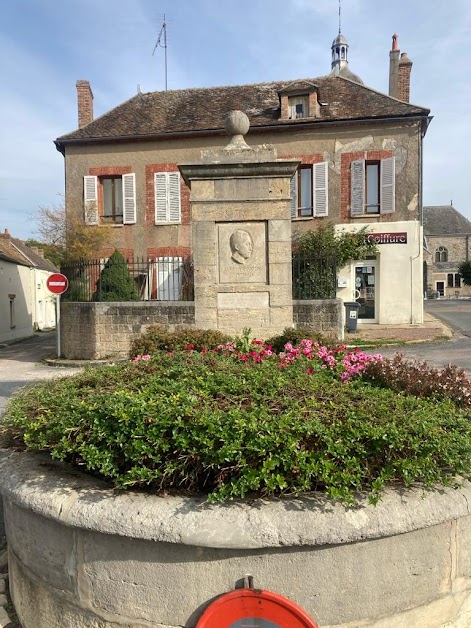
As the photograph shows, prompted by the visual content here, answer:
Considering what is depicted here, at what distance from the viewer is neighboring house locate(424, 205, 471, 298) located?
2502 inches

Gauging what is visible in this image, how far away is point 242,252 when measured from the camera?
6.45 meters

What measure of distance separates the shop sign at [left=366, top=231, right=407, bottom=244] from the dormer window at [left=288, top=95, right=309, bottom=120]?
5.50 meters

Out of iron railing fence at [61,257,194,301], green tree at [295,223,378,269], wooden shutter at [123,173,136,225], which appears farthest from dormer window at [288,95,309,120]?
iron railing fence at [61,257,194,301]

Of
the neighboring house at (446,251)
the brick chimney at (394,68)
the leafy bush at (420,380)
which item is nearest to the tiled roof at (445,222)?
the neighboring house at (446,251)

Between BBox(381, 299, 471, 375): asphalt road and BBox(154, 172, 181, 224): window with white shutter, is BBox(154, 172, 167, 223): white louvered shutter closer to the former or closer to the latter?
BBox(154, 172, 181, 224): window with white shutter

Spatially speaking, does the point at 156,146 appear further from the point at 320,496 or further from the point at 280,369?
the point at 320,496

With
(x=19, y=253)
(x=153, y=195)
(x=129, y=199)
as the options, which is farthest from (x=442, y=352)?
(x=19, y=253)

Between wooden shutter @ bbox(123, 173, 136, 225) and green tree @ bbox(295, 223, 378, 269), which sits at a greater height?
wooden shutter @ bbox(123, 173, 136, 225)

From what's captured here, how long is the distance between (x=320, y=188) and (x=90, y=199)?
9395 mm

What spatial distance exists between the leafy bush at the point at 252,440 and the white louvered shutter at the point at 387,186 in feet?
54.3

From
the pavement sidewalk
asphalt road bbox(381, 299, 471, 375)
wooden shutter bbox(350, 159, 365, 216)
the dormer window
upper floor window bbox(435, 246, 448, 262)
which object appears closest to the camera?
asphalt road bbox(381, 299, 471, 375)

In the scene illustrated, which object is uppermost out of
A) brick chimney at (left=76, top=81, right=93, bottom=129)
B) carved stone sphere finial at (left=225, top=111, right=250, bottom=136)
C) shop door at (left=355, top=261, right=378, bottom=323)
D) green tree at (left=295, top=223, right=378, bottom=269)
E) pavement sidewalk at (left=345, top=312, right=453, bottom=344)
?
brick chimney at (left=76, top=81, right=93, bottom=129)

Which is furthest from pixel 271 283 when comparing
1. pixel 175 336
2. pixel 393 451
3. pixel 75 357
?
pixel 75 357

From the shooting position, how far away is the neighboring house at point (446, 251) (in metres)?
63.6
